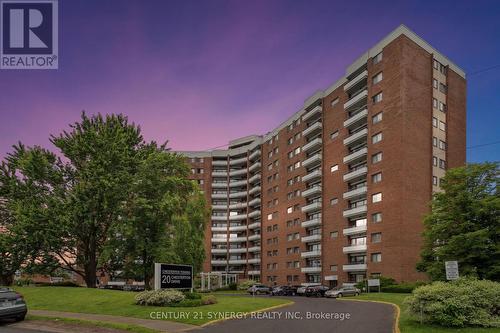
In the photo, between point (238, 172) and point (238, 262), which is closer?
point (238, 262)

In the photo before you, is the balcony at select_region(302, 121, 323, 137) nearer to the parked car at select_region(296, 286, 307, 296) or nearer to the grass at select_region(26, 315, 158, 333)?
the parked car at select_region(296, 286, 307, 296)

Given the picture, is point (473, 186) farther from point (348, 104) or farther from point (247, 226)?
point (247, 226)

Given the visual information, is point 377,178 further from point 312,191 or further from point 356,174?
point 312,191

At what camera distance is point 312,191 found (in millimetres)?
74875

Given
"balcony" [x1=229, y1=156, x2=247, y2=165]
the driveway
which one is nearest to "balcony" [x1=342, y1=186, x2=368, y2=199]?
the driveway

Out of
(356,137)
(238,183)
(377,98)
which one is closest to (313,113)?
(356,137)

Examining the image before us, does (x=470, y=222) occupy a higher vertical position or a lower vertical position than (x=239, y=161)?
lower

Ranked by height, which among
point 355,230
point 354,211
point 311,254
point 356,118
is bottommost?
point 311,254

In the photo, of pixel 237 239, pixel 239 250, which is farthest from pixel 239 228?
pixel 239 250

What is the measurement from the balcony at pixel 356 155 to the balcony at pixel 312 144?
9.95 metres

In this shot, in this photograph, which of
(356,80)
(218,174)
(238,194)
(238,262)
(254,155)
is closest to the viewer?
(356,80)

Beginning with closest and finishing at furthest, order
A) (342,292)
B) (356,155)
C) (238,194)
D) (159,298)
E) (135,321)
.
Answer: (135,321) < (159,298) < (342,292) < (356,155) < (238,194)

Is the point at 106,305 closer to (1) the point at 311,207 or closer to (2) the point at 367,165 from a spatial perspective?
(2) the point at 367,165

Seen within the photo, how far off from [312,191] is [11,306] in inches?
2385
